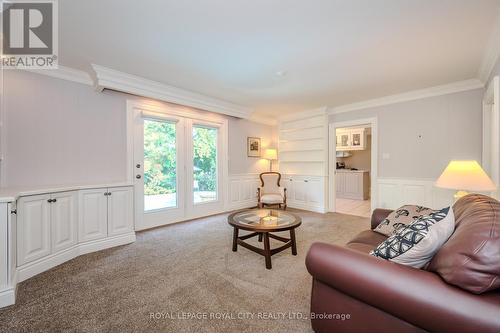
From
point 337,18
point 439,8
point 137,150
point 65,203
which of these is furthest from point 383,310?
point 137,150

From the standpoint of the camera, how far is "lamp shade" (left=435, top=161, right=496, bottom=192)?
214cm

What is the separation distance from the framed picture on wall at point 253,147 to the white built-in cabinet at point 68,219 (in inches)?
115

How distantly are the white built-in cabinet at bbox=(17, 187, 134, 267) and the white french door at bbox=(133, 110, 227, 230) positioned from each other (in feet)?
1.84

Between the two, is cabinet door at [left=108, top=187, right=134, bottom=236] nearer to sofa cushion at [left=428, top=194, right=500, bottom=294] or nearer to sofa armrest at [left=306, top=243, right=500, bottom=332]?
sofa armrest at [left=306, top=243, right=500, bottom=332]

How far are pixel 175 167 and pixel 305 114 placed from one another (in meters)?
3.25

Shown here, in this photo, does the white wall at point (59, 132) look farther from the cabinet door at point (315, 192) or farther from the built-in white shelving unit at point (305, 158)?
the cabinet door at point (315, 192)

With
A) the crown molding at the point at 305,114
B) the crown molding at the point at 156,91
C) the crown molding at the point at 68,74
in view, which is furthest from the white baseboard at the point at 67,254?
the crown molding at the point at 305,114

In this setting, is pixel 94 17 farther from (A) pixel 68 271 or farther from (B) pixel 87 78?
(A) pixel 68 271

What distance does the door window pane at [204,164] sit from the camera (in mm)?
4281

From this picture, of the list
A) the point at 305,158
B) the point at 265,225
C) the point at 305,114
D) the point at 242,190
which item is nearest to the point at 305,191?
the point at 305,158

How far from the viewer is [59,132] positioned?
282cm

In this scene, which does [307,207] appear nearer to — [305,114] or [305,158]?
[305,158]

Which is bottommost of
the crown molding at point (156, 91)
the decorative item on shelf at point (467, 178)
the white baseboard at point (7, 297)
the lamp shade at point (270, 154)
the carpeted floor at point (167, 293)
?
the carpeted floor at point (167, 293)

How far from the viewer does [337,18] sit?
1879mm
